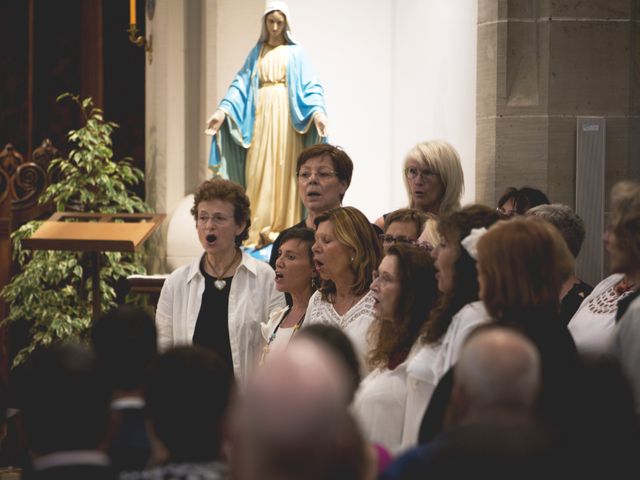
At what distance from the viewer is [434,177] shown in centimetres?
543

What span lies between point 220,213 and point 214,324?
50 cm

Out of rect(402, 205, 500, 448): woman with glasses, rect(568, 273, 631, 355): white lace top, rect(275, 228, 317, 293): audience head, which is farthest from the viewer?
rect(275, 228, 317, 293): audience head

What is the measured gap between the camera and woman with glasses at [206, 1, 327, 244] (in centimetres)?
857

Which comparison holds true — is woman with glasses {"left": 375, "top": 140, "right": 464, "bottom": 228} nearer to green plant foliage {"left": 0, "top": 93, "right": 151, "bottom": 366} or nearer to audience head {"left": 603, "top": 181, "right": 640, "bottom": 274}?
audience head {"left": 603, "top": 181, "right": 640, "bottom": 274}

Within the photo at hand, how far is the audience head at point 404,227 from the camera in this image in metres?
4.71

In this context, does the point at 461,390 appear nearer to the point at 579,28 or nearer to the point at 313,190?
the point at 313,190

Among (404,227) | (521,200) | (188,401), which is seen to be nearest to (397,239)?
(404,227)

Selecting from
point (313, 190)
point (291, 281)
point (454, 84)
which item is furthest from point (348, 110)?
point (291, 281)

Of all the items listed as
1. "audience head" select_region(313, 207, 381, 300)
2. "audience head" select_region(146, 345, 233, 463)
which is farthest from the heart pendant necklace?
"audience head" select_region(146, 345, 233, 463)

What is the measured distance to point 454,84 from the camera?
27.4ft

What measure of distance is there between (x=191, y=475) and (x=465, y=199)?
608 centimetres

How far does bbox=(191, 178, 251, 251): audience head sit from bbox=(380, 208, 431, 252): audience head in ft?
2.57

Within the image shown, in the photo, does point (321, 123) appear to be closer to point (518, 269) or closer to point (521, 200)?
point (521, 200)

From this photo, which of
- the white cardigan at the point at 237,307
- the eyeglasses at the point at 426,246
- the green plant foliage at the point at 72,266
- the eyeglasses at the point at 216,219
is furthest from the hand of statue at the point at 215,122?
the eyeglasses at the point at 426,246
